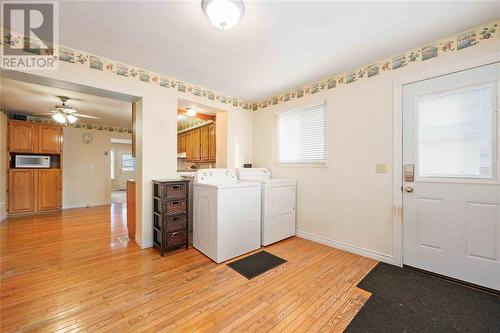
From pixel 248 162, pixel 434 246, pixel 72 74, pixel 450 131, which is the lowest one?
pixel 434 246

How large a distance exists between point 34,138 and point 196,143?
12.8 ft

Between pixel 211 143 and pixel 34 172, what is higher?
pixel 211 143

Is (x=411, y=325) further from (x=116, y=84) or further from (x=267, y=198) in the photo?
(x=116, y=84)

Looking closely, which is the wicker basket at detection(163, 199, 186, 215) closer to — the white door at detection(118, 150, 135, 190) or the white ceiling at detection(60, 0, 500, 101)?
the white ceiling at detection(60, 0, 500, 101)

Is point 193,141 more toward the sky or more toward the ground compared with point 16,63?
more toward the ground

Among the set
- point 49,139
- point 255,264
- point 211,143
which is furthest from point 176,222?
point 49,139

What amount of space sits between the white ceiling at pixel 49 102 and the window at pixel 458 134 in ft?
15.7

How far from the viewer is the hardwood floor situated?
4.78ft

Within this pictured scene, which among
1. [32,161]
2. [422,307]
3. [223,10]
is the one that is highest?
[223,10]

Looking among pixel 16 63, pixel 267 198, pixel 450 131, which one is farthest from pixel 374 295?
pixel 16 63

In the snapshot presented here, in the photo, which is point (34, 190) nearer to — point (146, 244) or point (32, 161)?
point (32, 161)

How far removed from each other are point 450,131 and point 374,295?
1801 millimetres

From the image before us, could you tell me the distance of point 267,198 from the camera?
9.46 ft

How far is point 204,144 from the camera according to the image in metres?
4.32
